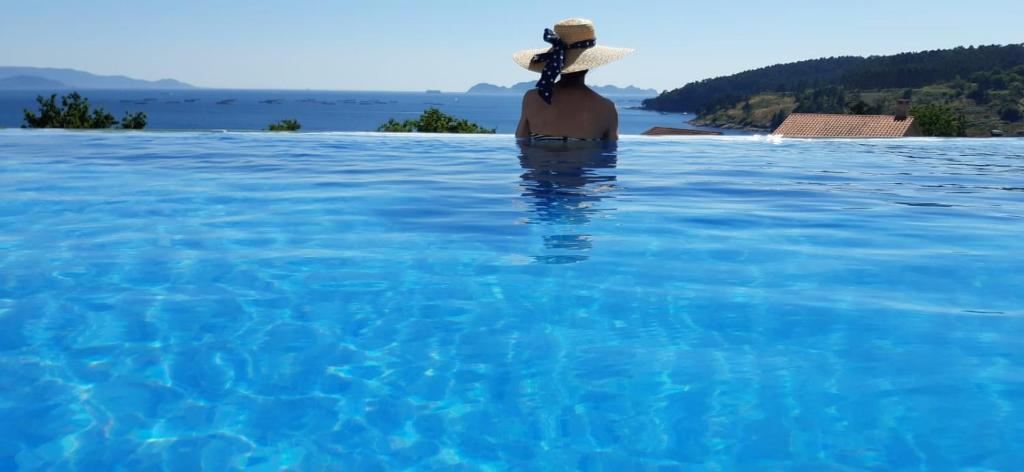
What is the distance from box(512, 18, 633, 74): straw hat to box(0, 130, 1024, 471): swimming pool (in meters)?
2.27

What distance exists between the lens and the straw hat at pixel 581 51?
9.30 meters

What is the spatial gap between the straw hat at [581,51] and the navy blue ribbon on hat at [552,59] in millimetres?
59

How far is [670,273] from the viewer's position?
4926 mm

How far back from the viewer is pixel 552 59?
9.19 m

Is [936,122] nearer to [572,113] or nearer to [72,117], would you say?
[72,117]

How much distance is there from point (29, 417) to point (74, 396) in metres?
0.20

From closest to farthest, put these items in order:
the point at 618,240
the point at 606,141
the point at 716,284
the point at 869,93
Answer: the point at 716,284
the point at 618,240
the point at 606,141
the point at 869,93

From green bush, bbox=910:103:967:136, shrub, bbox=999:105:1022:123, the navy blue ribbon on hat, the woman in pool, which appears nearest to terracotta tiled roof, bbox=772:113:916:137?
green bush, bbox=910:103:967:136

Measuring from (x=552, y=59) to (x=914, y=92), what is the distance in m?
144

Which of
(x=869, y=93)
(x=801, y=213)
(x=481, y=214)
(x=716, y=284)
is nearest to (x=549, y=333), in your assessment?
(x=716, y=284)

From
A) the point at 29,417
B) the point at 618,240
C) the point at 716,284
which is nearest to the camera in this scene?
the point at 29,417

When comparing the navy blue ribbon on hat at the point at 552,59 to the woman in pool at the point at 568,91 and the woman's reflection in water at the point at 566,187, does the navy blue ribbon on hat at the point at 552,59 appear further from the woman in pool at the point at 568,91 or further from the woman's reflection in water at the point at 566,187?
the woman's reflection in water at the point at 566,187

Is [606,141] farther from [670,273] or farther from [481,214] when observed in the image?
[670,273]

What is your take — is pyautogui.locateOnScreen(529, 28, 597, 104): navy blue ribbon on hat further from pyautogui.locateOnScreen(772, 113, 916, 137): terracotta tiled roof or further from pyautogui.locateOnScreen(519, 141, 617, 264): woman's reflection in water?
pyautogui.locateOnScreen(772, 113, 916, 137): terracotta tiled roof
